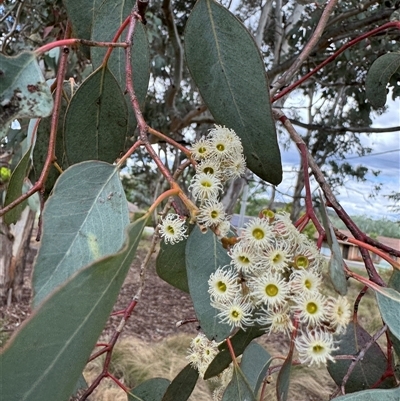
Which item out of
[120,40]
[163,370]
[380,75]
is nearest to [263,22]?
[163,370]

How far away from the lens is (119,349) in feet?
9.93

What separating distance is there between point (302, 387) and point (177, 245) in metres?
2.65

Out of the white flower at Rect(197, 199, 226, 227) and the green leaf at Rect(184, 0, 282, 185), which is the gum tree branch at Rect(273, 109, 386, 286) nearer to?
the green leaf at Rect(184, 0, 282, 185)

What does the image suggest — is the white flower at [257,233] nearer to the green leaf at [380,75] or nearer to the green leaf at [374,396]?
the green leaf at [374,396]

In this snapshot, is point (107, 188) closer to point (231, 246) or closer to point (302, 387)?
point (231, 246)

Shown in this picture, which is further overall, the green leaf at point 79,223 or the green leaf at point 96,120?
the green leaf at point 96,120

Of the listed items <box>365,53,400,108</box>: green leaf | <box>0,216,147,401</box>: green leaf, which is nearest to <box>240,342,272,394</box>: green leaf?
<box>0,216,147,401</box>: green leaf

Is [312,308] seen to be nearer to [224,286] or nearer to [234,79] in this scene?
[224,286]

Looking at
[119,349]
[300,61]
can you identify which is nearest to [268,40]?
[119,349]

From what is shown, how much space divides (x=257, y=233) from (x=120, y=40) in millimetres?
400

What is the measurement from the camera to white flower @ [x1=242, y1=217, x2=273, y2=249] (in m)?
0.38

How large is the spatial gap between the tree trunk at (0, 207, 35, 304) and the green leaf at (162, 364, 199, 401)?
8.66ft

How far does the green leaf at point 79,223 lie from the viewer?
0.35 m

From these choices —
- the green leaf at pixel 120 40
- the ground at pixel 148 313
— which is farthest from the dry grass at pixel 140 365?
the green leaf at pixel 120 40
